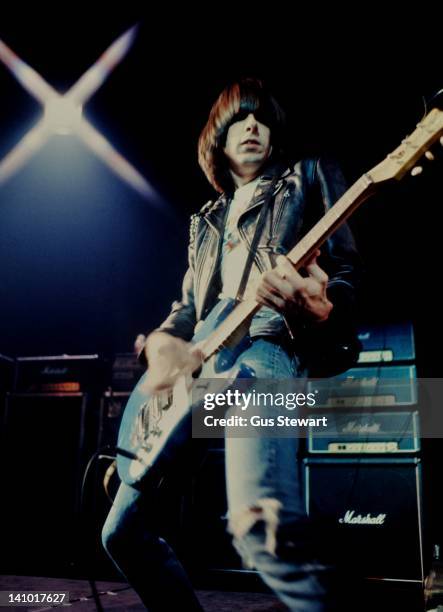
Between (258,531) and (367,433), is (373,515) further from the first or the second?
(258,531)

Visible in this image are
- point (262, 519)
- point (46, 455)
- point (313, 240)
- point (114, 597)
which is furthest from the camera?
point (46, 455)

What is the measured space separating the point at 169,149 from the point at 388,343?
1770 millimetres

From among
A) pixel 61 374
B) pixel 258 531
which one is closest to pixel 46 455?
pixel 61 374

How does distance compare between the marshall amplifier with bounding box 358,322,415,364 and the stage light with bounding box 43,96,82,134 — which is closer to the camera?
the marshall amplifier with bounding box 358,322,415,364

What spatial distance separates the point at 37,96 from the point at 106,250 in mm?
1074

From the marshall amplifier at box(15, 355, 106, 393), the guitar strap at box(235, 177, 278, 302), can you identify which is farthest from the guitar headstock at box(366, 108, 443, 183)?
the marshall amplifier at box(15, 355, 106, 393)

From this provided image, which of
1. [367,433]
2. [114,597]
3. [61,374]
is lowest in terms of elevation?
[114,597]

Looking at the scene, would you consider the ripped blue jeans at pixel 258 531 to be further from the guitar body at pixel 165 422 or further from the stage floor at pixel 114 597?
the stage floor at pixel 114 597

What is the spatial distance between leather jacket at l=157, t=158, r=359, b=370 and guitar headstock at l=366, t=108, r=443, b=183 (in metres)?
0.19

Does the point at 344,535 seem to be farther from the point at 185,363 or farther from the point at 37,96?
the point at 37,96

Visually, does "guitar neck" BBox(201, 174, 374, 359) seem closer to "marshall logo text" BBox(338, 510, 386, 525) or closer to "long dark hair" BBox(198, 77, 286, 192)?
"long dark hair" BBox(198, 77, 286, 192)

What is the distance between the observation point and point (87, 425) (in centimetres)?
324

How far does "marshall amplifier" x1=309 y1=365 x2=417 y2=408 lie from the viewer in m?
2.46

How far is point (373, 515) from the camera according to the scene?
2.30 meters
